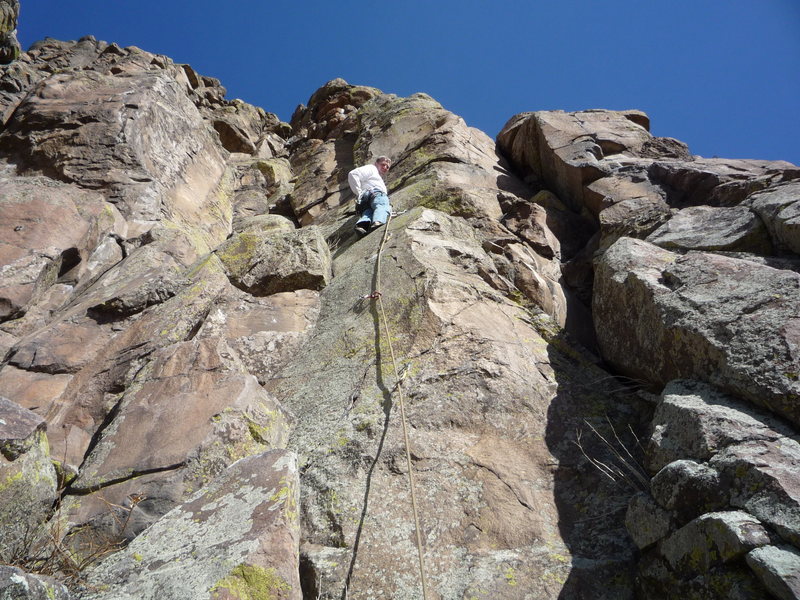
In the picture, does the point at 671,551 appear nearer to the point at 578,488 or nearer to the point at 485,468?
the point at 578,488

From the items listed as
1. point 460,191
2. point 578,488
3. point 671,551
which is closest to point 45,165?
point 460,191

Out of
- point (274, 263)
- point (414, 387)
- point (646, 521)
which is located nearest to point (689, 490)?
point (646, 521)

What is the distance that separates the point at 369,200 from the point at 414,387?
237 inches

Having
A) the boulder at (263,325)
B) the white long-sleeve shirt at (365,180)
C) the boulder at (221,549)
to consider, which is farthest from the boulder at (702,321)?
the white long-sleeve shirt at (365,180)

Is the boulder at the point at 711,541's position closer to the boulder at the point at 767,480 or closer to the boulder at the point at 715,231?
the boulder at the point at 767,480

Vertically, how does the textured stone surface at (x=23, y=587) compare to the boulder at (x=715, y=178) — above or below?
below

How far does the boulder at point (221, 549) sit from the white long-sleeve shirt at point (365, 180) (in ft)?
26.3

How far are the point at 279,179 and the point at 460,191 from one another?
8755 mm

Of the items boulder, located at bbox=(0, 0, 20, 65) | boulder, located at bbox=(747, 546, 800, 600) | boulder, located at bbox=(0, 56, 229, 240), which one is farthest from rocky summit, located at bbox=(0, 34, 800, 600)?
boulder, located at bbox=(0, 0, 20, 65)

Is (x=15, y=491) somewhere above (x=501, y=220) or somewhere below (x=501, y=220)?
below

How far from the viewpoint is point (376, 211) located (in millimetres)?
10875

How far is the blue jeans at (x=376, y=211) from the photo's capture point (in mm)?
10711

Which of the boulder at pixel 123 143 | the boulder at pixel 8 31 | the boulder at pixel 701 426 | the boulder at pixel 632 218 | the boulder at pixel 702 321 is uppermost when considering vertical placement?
the boulder at pixel 8 31

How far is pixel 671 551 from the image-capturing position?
389 centimetres
